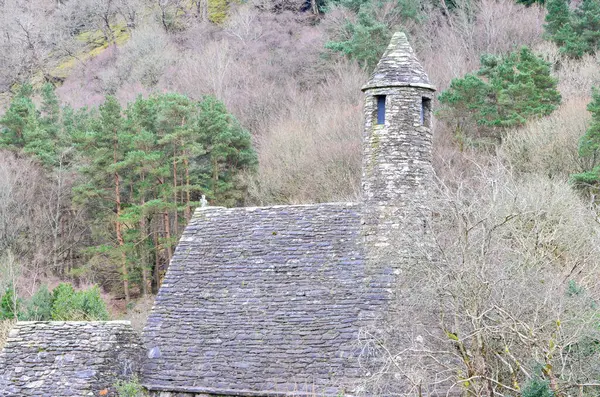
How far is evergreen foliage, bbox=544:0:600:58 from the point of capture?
3672 centimetres

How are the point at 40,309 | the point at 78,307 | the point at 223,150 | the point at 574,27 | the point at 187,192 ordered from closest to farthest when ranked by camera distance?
1. the point at 78,307
2. the point at 40,309
3. the point at 187,192
4. the point at 223,150
5. the point at 574,27

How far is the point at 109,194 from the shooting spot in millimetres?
34562

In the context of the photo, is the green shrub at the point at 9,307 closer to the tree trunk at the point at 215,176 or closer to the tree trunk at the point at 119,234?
the tree trunk at the point at 119,234

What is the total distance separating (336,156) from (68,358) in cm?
2019

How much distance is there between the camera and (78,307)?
22.2 meters

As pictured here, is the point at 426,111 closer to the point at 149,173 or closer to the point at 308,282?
the point at 308,282

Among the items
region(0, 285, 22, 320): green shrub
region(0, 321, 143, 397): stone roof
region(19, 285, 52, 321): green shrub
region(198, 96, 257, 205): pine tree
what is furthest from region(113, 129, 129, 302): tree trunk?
region(0, 321, 143, 397): stone roof

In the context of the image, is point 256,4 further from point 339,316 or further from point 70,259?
point 339,316

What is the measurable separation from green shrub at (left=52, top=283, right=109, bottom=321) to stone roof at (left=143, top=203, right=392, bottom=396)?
5217mm

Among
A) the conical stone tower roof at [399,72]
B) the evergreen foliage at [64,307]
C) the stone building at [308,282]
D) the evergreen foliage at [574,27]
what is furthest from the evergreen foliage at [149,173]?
the conical stone tower roof at [399,72]

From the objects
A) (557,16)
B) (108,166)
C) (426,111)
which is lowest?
(108,166)

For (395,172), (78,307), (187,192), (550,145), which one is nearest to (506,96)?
(550,145)

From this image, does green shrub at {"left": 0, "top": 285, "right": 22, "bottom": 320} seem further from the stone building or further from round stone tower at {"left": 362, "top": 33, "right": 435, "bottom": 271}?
round stone tower at {"left": 362, "top": 33, "right": 435, "bottom": 271}

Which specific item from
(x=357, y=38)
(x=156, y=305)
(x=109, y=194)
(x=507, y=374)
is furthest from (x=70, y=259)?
(x=507, y=374)
